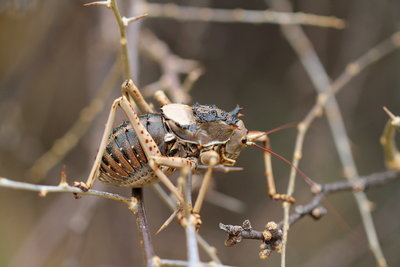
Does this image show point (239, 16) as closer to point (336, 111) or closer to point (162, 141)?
point (336, 111)

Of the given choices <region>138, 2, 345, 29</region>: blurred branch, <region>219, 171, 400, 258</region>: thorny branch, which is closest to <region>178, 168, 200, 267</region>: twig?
<region>219, 171, 400, 258</region>: thorny branch

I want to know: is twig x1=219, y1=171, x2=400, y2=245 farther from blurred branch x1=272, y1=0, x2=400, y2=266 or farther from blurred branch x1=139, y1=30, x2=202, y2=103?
blurred branch x1=139, y1=30, x2=202, y2=103

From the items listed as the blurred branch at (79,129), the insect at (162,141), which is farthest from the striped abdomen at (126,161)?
the blurred branch at (79,129)

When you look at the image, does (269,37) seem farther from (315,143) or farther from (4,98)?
(4,98)

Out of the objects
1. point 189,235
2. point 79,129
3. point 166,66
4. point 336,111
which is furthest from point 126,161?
point 336,111

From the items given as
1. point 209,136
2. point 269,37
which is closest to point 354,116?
point 269,37

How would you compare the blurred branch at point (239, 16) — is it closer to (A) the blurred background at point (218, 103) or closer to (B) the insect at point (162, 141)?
(A) the blurred background at point (218, 103)
